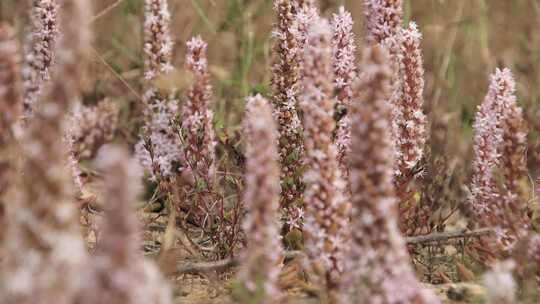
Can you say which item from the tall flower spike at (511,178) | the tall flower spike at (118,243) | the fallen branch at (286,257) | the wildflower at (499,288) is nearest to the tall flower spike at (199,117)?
the fallen branch at (286,257)

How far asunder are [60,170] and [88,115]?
3.16m

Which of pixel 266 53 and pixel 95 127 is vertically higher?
pixel 266 53

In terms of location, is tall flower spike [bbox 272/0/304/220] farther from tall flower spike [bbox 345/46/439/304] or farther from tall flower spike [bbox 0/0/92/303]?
tall flower spike [bbox 0/0/92/303]

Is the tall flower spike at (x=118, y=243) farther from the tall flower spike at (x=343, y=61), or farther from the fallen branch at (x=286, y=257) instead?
the tall flower spike at (x=343, y=61)

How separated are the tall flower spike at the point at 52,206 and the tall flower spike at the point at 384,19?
1.36m

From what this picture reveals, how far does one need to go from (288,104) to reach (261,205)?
1.25 m

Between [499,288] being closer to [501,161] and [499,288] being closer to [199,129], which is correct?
[501,161]

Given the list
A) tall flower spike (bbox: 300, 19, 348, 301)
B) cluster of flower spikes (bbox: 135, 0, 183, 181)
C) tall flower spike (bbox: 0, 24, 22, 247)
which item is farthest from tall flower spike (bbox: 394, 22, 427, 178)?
tall flower spike (bbox: 0, 24, 22, 247)

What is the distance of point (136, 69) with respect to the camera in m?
5.25

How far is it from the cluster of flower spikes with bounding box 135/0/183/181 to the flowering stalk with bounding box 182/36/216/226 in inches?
4.5

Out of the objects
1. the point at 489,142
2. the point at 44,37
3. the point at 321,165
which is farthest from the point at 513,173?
the point at 44,37

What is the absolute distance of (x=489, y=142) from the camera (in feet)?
8.92

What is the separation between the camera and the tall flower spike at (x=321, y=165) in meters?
1.90

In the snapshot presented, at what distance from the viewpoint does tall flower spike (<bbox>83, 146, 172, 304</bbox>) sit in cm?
127
